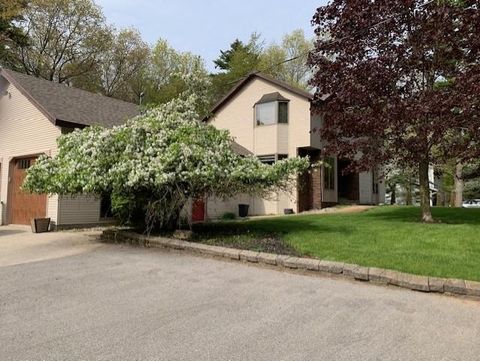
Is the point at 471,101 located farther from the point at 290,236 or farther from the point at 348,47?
the point at 290,236

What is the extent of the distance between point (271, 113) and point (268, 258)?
13382 mm

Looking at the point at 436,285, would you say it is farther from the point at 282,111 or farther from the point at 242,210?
the point at 282,111

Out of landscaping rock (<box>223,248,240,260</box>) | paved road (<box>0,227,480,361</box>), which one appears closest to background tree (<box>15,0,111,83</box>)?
landscaping rock (<box>223,248,240,260</box>)

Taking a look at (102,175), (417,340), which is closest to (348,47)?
(102,175)

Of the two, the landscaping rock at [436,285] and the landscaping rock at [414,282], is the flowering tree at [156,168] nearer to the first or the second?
the landscaping rock at [414,282]

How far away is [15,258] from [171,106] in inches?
194

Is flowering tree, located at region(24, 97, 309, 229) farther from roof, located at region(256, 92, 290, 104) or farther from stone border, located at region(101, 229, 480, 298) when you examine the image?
roof, located at region(256, 92, 290, 104)

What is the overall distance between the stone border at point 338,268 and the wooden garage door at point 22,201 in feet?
21.0

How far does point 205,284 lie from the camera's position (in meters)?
5.97

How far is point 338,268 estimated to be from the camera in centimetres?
646

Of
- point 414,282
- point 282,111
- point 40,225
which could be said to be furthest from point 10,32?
point 414,282

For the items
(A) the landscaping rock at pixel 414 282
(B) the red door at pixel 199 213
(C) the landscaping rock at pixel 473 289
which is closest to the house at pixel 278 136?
(B) the red door at pixel 199 213

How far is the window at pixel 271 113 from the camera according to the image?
19.4 metres

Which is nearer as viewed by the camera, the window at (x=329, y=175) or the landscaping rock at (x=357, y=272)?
the landscaping rock at (x=357, y=272)
